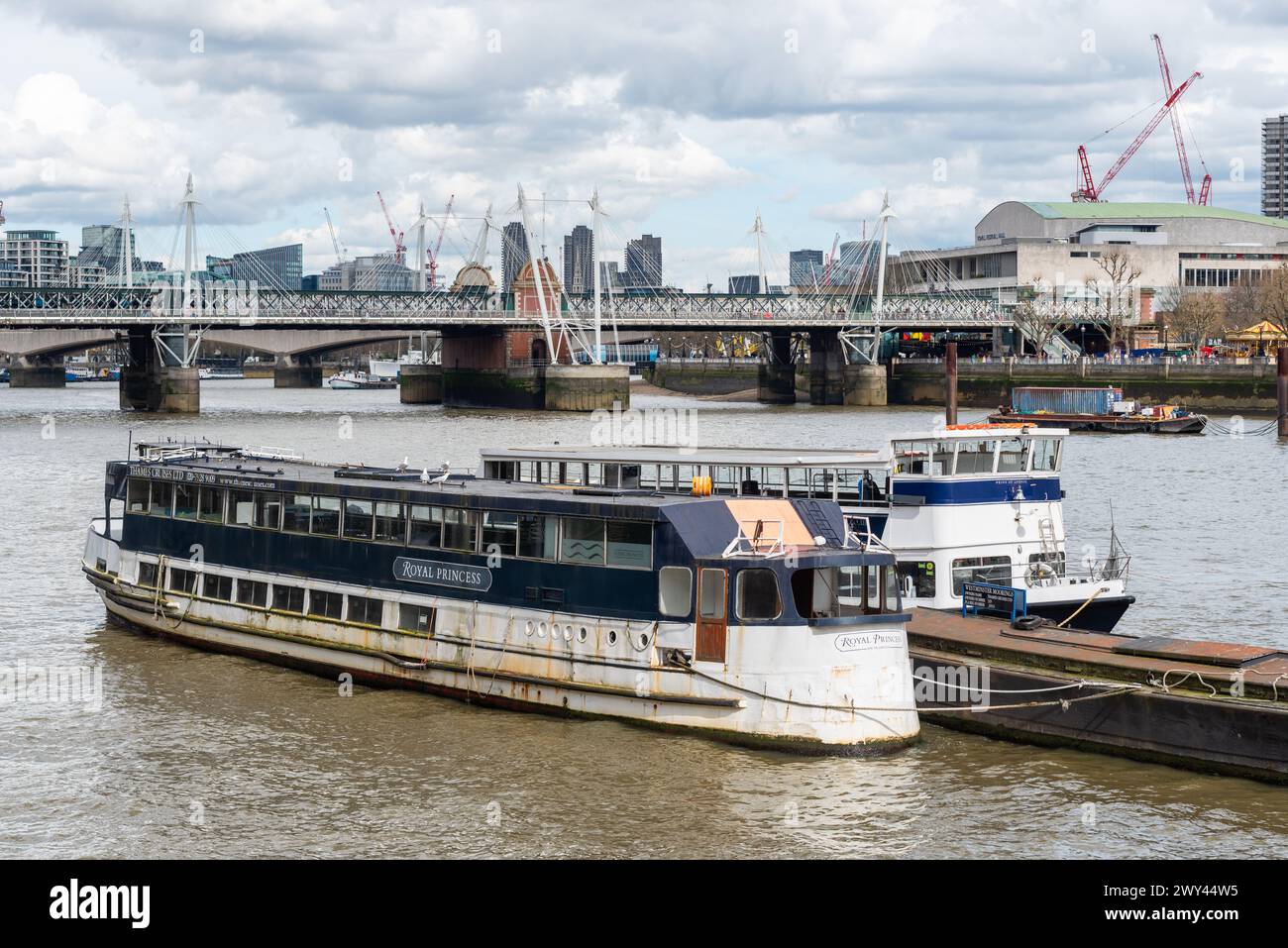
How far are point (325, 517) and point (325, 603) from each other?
1743mm

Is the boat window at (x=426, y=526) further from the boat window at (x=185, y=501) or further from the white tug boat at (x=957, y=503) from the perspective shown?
the boat window at (x=185, y=501)

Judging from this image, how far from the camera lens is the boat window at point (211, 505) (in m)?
35.7

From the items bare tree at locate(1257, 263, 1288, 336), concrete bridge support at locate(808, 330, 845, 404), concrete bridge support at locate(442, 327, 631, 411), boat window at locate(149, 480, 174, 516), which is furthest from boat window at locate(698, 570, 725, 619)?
concrete bridge support at locate(808, 330, 845, 404)

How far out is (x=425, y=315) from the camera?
13412 cm

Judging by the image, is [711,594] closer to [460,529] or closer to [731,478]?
[460,529]

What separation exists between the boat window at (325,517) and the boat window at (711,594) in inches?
365

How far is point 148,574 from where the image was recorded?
37438 mm

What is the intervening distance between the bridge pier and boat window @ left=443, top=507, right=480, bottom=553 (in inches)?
3642

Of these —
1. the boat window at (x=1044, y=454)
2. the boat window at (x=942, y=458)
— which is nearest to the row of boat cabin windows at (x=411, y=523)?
the boat window at (x=942, y=458)

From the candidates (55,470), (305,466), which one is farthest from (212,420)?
(305,466)

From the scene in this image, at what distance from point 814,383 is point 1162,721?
127 meters

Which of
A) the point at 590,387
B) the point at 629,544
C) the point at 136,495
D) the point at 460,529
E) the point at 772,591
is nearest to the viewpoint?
the point at 772,591

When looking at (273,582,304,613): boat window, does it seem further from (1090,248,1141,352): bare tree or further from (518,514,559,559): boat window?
(1090,248,1141,352): bare tree

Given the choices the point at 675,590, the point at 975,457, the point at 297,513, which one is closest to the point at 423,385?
the point at 297,513
